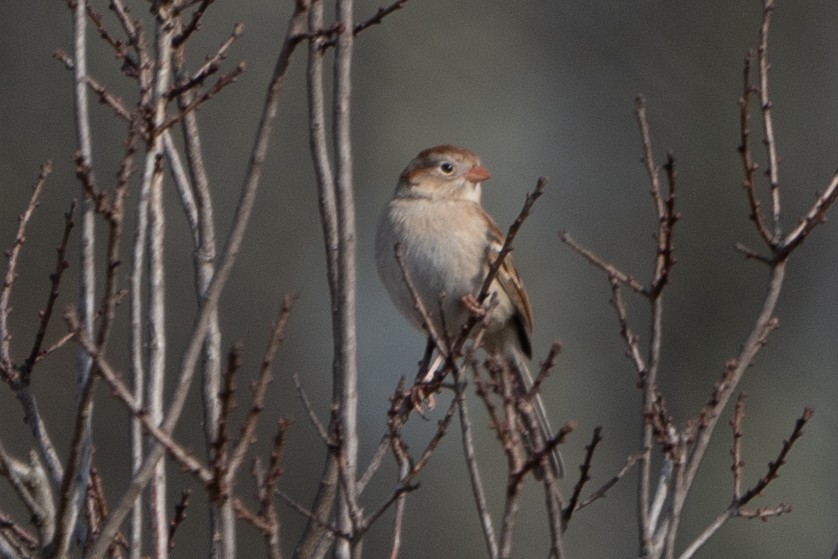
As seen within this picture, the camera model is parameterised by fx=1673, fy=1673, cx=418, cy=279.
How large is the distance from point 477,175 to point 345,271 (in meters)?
2.85

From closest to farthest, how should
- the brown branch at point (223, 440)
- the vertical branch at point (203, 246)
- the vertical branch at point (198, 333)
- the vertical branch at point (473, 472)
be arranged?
the brown branch at point (223, 440)
the vertical branch at point (198, 333)
the vertical branch at point (473, 472)
the vertical branch at point (203, 246)

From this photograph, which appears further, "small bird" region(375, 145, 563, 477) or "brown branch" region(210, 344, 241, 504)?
"small bird" region(375, 145, 563, 477)

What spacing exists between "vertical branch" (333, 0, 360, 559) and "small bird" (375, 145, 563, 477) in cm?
181

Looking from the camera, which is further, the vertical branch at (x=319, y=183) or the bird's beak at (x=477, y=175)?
the bird's beak at (x=477, y=175)

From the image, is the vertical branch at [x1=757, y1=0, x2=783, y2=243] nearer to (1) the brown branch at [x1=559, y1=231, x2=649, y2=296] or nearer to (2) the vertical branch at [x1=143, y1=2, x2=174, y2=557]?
(1) the brown branch at [x1=559, y1=231, x2=649, y2=296]

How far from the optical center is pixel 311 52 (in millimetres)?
3641

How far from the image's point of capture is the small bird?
5.82 metres

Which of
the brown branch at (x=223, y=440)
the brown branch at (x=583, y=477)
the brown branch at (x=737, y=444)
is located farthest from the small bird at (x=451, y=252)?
the brown branch at (x=223, y=440)

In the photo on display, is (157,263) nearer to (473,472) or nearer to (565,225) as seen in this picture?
(473,472)

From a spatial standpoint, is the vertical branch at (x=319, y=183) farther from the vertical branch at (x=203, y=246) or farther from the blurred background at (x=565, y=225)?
the blurred background at (x=565, y=225)

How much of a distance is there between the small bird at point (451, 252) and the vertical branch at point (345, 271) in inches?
71.2

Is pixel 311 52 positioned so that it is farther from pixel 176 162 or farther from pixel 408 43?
pixel 408 43

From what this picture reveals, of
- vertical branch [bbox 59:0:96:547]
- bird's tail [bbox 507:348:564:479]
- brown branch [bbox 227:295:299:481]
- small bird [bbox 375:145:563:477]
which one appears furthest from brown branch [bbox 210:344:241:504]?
small bird [bbox 375:145:563:477]

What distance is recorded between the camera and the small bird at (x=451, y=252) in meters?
5.82
